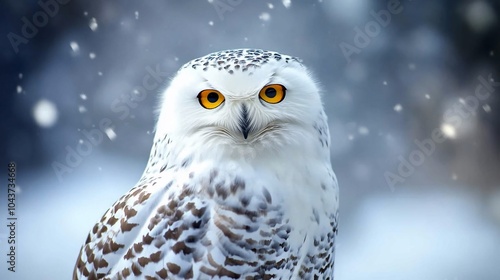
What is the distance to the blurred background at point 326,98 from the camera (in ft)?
4.84

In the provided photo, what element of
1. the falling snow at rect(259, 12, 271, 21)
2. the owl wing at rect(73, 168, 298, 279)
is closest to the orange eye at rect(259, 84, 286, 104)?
the owl wing at rect(73, 168, 298, 279)

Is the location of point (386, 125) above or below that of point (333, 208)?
above

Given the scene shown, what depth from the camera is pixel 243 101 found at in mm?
887

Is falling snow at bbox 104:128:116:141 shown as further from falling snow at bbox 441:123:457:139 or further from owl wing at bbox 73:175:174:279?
falling snow at bbox 441:123:457:139

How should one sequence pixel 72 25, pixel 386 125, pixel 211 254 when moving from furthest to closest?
pixel 386 125 < pixel 72 25 < pixel 211 254

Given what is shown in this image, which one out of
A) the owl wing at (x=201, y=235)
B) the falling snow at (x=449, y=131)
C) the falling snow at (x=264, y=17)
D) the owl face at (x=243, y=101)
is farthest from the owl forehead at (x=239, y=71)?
the falling snow at (x=449, y=131)

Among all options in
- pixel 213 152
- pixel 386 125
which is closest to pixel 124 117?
pixel 213 152

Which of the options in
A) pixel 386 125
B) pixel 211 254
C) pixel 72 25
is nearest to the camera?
pixel 211 254

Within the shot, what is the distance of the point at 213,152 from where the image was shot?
36.9 inches

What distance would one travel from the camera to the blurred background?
4.84 feet

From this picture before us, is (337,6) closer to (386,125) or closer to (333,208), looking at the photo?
(386,125)

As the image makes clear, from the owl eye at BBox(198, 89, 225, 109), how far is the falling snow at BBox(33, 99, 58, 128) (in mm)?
715

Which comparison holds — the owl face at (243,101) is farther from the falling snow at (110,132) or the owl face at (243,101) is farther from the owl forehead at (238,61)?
the falling snow at (110,132)

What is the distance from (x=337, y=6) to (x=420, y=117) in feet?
1.30
